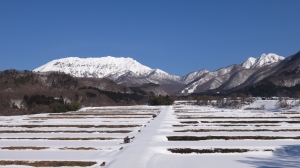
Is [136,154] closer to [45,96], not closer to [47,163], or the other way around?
[47,163]

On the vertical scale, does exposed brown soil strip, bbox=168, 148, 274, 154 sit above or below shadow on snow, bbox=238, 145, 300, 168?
above

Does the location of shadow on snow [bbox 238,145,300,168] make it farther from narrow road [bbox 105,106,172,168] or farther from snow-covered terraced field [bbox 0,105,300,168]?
narrow road [bbox 105,106,172,168]

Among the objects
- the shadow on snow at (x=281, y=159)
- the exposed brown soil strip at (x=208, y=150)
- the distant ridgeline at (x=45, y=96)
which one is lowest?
the shadow on snow at (x=281, y=159)

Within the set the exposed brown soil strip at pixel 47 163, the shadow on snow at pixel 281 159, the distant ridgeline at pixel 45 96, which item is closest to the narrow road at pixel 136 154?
the exposed brown soil strip at pixel 47 163

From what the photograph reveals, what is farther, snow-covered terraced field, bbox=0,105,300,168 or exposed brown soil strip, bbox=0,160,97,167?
snow-covered terraced field, bbox=0,105,300,168

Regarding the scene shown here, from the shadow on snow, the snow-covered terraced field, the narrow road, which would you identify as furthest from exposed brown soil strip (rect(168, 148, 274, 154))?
the shadow on snow

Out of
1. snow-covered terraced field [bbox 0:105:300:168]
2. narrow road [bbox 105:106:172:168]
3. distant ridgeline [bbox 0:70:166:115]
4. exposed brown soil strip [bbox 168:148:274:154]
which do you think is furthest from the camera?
distant ridgeline [bbox 0:70:166:115]

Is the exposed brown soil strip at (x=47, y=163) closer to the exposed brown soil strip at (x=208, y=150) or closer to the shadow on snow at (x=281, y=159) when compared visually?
the exposed brown soil strip at (x=208, y=150)

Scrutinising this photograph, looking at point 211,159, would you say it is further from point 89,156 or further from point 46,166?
point 46,166

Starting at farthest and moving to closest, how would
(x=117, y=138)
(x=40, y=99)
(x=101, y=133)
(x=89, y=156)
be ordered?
(x=40, y=99), (x=101, y=133), (x=117, y=138), (x=89, y=156)

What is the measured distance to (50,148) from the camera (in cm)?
2217

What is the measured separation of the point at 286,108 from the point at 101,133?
4516 centimetres

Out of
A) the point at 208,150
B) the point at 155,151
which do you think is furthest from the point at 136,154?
the point at 208,150

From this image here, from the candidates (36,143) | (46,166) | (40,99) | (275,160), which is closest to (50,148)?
(36,143)
